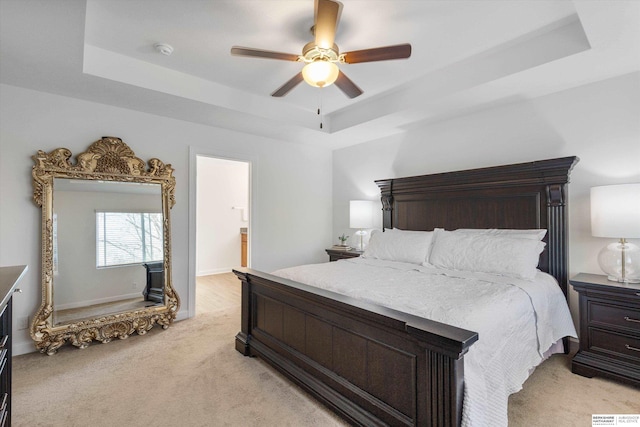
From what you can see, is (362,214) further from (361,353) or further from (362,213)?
(361,353)

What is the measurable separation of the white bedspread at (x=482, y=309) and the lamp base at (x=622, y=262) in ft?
1.25

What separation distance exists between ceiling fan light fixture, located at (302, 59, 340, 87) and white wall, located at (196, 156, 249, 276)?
14.4 feet

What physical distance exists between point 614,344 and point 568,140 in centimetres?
173

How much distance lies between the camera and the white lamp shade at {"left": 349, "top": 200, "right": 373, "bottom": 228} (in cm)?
435

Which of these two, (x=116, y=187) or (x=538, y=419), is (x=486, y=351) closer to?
(x=538, y=419)

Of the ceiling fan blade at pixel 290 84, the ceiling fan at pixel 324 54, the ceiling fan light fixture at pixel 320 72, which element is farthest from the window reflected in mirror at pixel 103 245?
the ceiling fan light fixture at pixel 320 72

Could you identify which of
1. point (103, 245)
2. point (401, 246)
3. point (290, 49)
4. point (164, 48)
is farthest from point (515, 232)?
point (103, 245)

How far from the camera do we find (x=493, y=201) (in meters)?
3.22

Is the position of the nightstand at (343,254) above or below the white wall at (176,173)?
below

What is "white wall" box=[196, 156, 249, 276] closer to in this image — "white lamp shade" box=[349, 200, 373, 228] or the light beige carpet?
"white lamp shade" box=[349, 200, 373, 228]

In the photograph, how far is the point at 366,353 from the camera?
1.74 metres

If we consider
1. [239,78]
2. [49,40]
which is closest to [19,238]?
[49,40]

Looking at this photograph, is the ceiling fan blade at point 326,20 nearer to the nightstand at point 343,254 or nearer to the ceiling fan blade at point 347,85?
the ceiling fan blade at point 347,85

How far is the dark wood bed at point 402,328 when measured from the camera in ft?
4.58
